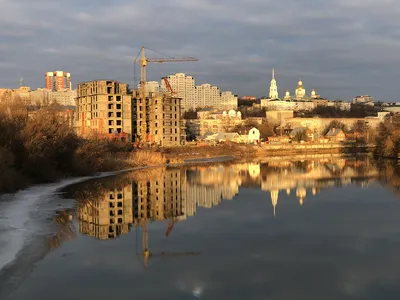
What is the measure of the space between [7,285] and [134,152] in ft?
108

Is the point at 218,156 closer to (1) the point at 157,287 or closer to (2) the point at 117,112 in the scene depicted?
(2) the point at 117,112

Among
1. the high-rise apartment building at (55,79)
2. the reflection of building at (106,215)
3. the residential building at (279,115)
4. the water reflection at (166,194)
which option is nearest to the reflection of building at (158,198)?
the water reflection at (166,194)

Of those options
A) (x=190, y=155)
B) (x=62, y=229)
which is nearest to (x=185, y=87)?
(x=190, y=155)

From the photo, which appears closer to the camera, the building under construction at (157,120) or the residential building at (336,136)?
the building under construction at (157,120)

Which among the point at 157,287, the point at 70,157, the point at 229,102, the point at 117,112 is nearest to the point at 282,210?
the point at 157,287

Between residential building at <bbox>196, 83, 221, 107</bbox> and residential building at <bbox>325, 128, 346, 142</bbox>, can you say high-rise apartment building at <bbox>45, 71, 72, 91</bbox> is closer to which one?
residential building at <bbox>196, 83, 221, 107</bbox>

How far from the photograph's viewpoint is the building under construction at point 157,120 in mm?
57781

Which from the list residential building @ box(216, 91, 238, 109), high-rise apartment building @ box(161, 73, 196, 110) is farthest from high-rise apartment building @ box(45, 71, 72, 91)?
residential building @ box(216, 91, 238, 109)

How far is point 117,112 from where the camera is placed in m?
55.6

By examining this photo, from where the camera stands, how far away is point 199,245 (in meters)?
11.9

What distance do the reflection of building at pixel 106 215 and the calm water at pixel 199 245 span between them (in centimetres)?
3

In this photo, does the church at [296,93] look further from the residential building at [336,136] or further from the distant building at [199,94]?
the residential building at [336,136]

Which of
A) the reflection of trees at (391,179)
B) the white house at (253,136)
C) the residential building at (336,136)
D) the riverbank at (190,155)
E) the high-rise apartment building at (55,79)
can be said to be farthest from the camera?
the high-rise apartment building at (55,79)

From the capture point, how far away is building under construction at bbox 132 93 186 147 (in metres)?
57.8
